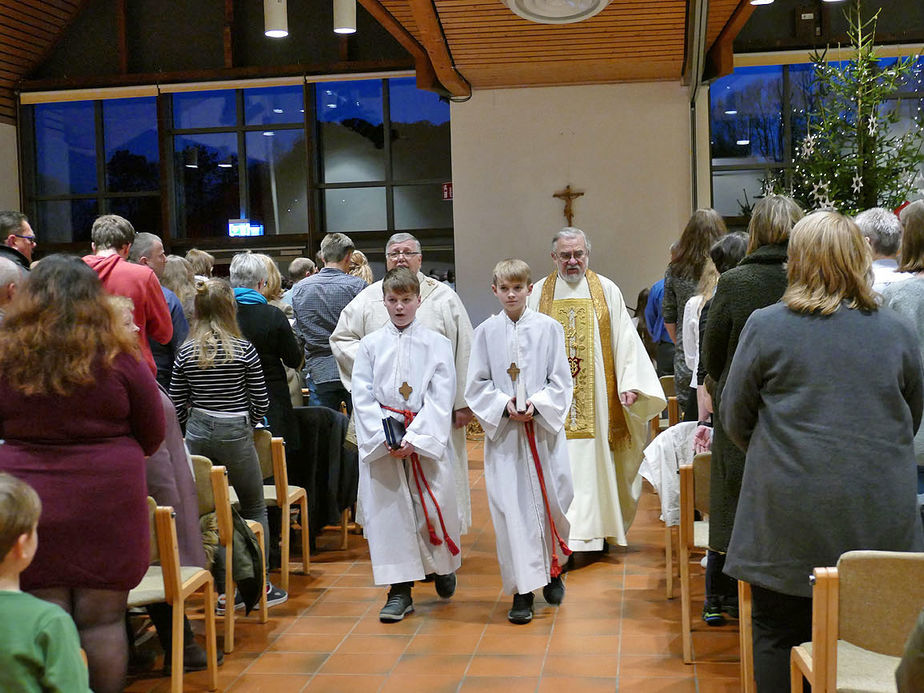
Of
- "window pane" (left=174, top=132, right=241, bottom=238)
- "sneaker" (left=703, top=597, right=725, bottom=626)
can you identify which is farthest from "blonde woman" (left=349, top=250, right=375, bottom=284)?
"window pane" (left=174, top=132, right=241, bottom=238)

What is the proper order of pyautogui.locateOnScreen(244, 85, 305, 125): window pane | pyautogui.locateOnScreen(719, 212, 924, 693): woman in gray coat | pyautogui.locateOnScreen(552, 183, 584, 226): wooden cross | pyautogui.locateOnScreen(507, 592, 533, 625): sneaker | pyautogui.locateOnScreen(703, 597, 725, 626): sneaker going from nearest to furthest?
pyautogui.locateOnScreen(719, 212, 924, 693): woman in gray coat, pyautogui.locateOnScreen(703, 597, 725, 626): sneaker, pyautogui.locateOnScreen(507, 592, 533, 625): sneaker, pyautogui.locateOnScreen(552, 183, 584, 226): wooden cross, pyautogui.locateOnScreen(244, 85, 305, 125): window pane

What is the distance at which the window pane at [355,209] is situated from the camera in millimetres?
12930

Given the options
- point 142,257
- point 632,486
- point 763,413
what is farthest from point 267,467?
point 763,413

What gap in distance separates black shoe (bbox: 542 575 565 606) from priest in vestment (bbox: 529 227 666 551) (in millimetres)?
735

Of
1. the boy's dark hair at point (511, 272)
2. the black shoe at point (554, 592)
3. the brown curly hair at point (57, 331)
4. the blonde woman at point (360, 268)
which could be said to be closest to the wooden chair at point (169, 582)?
the brown curly hair at point (57, 331)

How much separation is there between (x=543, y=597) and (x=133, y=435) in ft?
8.03

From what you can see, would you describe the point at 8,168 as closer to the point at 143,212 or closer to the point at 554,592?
the point at 143,212

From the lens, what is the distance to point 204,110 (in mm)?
12977

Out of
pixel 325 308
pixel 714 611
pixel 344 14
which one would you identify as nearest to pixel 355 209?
pixel 344 14

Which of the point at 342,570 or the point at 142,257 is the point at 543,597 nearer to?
the point at 342,570

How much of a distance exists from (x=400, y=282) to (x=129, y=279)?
117 centimetres

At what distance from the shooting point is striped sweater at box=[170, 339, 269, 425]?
15.3ft

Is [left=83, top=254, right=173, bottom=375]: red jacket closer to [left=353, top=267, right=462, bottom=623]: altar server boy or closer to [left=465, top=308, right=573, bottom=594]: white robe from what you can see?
[left=353, top=267, right=462, bottom=623]: altar server boy

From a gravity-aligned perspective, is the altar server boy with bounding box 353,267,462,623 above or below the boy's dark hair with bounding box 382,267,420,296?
below
